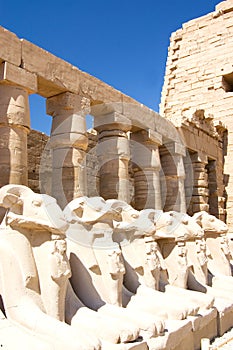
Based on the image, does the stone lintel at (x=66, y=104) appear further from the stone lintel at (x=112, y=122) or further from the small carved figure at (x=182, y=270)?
the small carved figure at (x=182, y=270)

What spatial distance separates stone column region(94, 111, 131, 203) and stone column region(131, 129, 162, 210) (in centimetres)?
104

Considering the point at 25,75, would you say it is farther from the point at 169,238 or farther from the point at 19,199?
the point at 169,238

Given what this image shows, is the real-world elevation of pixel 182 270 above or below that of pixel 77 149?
below

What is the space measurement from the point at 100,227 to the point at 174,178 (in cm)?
594

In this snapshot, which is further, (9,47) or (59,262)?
(9,47)

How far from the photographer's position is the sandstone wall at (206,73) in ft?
46.4

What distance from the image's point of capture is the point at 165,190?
10.9 m

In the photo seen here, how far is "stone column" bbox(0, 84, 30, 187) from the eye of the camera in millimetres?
6418

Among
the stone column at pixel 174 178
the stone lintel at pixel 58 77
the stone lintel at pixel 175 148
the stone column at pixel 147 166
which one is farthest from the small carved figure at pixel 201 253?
the stone lintel at pixel 175 148

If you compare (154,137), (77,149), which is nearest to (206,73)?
(154,137)

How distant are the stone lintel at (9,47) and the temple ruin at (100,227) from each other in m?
0.02

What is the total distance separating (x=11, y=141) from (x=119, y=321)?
3612 mm

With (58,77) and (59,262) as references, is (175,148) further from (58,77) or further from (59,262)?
(59,262)

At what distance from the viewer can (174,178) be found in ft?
35.4
